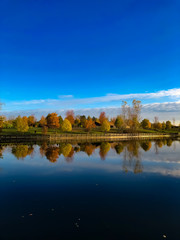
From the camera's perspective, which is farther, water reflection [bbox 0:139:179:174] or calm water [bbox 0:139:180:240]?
water reflection [bbox 0:139:179:174]

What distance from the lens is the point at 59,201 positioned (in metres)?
11.6

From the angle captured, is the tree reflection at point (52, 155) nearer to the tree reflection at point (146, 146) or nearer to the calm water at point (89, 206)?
the calm water at point (89, 206)

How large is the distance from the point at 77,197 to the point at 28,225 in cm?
405

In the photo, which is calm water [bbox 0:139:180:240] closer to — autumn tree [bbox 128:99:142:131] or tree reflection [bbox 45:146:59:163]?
tree reflection [bbox 45:146:59:163]

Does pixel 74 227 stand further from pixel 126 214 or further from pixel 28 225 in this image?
pixel 126 214

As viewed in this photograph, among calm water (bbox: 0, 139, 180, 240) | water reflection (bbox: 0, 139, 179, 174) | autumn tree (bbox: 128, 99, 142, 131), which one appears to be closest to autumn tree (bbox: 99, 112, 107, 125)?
autumn tree (bbox: 128, 99, 142, 131)

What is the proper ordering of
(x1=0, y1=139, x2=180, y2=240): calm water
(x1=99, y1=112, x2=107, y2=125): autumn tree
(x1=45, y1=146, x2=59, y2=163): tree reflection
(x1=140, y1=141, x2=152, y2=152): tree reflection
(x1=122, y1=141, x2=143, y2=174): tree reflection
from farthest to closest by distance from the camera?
(x1=99, y1=112, x2=107, y2=125): autumn tree → (x1=140, y1=141, x2=152, y2=152): tree reflection → (x1=45, y1=146, x2=59, y2=163): tree reflection → (x1=122, y1=141, x2=143, y2=174): tree reflection → (x1=0, y1=139, x2=180, y2=240): calm water

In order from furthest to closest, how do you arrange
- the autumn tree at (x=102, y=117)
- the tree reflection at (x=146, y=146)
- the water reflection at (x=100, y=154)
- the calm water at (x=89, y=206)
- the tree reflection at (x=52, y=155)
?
the autumn tree at (x=102, y=117) < the tree reflection at (x=146, y=146) < the tree reflection at (x=52, y=155) < the water reflection at (x=100, y=154) < the calm water at (x=89, y=206)

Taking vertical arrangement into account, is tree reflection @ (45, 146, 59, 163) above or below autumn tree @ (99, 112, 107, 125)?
below

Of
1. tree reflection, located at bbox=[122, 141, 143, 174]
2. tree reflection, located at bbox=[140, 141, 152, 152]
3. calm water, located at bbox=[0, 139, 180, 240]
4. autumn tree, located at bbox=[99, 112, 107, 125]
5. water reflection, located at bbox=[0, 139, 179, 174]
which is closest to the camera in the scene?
calm water, located at bbox=[0, 139, 180, 240]

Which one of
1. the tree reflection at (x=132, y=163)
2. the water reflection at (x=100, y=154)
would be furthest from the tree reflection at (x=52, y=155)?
the tree reflection at (x=132, y=163)

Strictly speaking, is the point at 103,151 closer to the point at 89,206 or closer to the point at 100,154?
the point at 100,154

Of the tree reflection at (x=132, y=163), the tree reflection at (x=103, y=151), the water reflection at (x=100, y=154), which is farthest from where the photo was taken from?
the tree reflection at (x=103, y=151)

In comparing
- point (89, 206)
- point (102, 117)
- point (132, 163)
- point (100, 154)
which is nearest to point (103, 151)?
point (100, 154)
